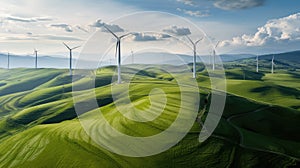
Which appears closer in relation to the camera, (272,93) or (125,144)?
(125,144)

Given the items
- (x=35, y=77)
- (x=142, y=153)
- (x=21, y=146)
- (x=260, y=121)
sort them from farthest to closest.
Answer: (x=35, y=77) → (x=260, y=121) → (x=21, y=146) → (x=142, y=153)

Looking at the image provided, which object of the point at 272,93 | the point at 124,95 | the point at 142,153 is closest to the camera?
the point at 142,153

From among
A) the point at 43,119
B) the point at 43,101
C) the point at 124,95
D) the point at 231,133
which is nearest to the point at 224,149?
the point at 231,133

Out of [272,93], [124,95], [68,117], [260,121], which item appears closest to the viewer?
[260,121]

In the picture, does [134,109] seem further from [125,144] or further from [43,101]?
[43,101]

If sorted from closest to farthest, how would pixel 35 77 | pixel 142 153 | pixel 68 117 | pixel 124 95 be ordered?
1. pixel 142 153
2. pixel 68 117
3. pixel 124 95
4. pixel 35 77

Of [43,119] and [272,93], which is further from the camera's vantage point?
[272,93]

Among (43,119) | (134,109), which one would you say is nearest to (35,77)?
(43,119)

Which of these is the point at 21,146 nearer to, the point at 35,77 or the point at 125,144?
the point at 125,144

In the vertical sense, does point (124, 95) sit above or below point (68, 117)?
above
